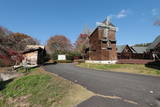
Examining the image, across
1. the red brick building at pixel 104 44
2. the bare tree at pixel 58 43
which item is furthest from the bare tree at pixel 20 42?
the red brick building at pixel 104 44

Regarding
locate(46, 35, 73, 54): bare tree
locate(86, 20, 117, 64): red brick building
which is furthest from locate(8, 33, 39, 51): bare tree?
locate(86, 20, 117, 64): red brick building

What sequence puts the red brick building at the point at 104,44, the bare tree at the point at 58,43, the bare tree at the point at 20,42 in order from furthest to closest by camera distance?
the bare tree at the point at 58,43 < the bare tree at the point at 20,42 < the red brick building at the point at 104,44

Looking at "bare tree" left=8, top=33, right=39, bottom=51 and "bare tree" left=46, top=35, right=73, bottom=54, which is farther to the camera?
"bare tree" left=46, top=35, right=73, bottom=54

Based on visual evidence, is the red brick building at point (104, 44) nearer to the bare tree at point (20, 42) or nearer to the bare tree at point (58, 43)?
the bare tree at point (20, 42)

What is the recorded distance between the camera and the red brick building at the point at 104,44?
74.2 ft

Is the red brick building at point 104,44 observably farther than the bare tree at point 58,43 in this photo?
No

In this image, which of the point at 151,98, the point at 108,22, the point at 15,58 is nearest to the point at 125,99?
the point at 151,98

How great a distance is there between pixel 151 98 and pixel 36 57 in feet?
61.2

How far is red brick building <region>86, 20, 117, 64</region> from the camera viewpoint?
2262cm

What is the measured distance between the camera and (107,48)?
22984mm

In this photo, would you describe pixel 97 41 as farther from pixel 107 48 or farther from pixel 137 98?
pixel 137 98

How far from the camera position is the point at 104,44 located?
75.3 ft

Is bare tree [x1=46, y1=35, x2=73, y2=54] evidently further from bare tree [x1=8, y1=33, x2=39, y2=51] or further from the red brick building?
the red brick building

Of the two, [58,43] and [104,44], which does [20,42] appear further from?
[104,44]
